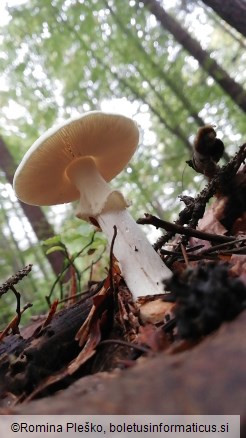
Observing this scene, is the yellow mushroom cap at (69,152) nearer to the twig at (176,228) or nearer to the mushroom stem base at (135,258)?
the mushroom stem base at (135,258)

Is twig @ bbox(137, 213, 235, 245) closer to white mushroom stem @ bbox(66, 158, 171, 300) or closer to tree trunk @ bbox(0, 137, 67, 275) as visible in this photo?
white mushroom stem @ bbox(66, 158, 171, 300)

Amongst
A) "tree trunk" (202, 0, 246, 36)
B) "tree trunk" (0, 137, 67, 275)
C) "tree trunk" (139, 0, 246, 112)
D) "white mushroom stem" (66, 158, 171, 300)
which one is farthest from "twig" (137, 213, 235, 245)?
"tree trunk" (139, 0, 246, 112)

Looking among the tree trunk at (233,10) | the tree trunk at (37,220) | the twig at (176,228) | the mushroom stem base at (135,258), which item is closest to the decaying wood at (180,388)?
the twig at (176,228)

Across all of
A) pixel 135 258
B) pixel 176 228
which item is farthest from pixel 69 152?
pixel 176 228

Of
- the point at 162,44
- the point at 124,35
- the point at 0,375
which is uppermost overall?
the point at 124,35

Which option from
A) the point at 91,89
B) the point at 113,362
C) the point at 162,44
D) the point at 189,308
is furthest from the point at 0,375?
the point at 91,89

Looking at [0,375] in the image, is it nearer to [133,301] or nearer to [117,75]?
[133,301]
